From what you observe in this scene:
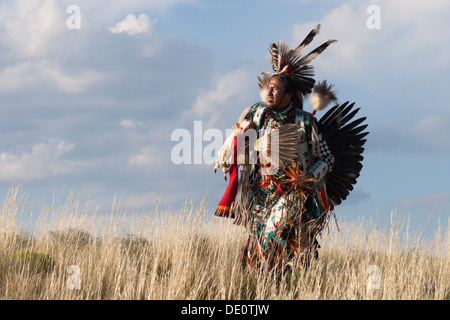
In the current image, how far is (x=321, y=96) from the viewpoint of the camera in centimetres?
534

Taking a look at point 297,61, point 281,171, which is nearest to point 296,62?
point 297,61

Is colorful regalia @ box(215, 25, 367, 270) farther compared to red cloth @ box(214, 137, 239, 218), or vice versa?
red cloth @ box(214, 137, 239, 218)

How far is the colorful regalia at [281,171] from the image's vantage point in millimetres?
4980

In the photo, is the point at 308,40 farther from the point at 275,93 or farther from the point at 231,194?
the point at 231,194

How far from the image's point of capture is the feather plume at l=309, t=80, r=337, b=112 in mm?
5340

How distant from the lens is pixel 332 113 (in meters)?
5.63

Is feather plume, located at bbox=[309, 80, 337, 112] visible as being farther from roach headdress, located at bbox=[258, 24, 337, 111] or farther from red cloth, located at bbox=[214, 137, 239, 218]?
red cloth, located at bbox=[214, 137, 239, 218]

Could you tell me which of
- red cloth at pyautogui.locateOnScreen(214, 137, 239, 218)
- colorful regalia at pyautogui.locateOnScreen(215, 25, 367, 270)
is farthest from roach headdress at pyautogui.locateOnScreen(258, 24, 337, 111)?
red cloth at pyautogui.locateOnScreen(214, 137, 239, 218)

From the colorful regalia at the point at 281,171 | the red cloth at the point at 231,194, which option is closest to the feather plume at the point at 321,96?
the colorful regalia at the point at 281,171

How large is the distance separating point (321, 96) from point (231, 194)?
1.39 metres

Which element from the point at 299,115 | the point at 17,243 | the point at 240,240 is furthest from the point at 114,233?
the point at 299,115

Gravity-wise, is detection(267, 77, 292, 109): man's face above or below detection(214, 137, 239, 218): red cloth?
above
